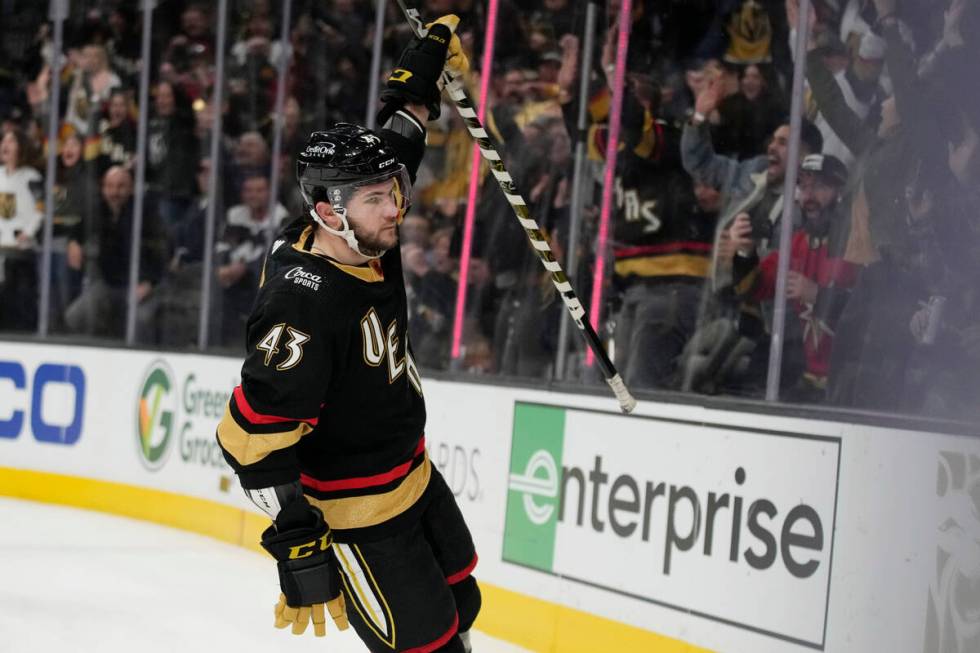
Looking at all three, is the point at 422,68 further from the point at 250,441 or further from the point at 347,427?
the point at 250,441

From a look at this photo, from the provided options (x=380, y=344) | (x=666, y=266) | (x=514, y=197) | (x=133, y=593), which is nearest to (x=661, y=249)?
(x=666, y=266)

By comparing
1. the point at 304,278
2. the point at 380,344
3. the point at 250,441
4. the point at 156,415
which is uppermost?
the point at 304,278

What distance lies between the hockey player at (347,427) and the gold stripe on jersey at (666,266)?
4.74 feet

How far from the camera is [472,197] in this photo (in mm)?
5012

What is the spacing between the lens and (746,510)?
351cm

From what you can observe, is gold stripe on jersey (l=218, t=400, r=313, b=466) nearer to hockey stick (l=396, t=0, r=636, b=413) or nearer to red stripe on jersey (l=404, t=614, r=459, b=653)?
red stripe on jersey (l=404, t=614, r=459, b=653)

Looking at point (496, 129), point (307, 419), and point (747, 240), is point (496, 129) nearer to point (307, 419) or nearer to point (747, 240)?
point (747, 240)

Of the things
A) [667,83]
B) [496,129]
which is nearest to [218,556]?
[496,129]

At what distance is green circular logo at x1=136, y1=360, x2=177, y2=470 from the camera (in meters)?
6.45

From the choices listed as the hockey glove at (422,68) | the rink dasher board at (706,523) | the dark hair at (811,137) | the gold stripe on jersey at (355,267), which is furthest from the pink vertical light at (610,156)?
the gold stripe on jersey at (355,267)

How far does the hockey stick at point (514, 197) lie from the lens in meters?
2.96

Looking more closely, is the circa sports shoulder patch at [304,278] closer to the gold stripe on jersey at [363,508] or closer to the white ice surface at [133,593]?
the gold stripe on jersey at [363,508]

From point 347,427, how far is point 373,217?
394 millimetres

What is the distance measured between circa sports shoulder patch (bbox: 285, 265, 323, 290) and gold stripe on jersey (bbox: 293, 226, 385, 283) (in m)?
0.06
